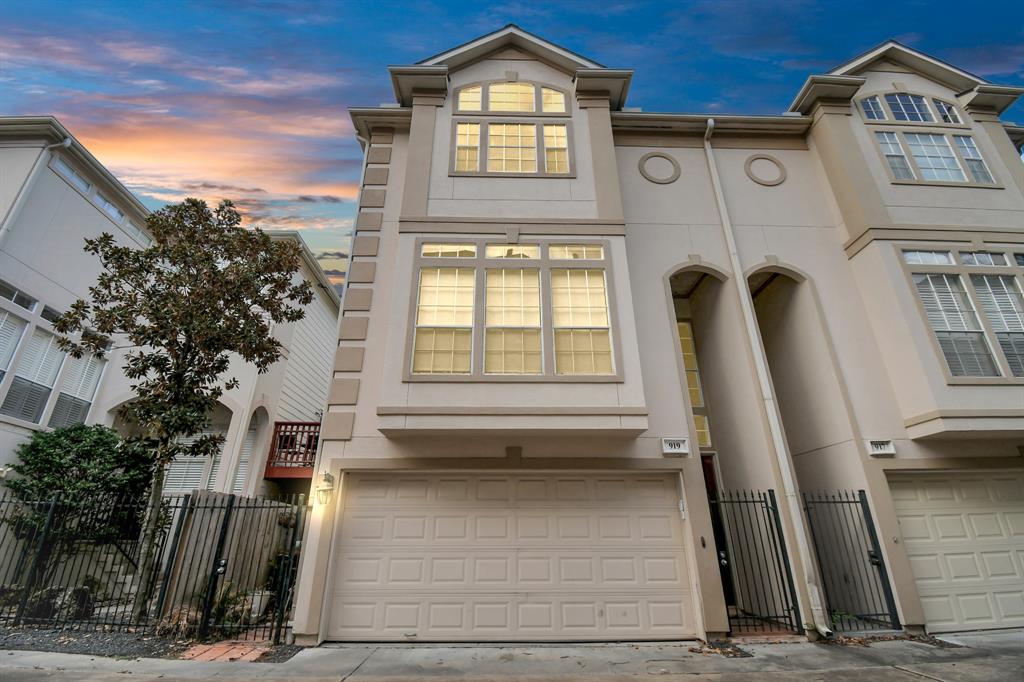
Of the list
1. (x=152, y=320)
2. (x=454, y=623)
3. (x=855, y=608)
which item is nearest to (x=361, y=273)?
(x=152, y=320)

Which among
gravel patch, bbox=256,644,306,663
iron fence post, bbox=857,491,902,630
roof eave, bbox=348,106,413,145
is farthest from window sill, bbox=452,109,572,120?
gravel patch, bbox=256,644,306,663

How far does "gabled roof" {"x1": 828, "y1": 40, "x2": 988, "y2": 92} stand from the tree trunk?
16017mm

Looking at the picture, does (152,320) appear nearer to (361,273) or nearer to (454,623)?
(361,273)

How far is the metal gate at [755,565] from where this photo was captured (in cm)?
684

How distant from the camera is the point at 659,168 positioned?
9.83 m

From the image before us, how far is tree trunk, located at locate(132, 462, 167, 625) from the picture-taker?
6508 mm

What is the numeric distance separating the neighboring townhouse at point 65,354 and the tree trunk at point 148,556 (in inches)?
163

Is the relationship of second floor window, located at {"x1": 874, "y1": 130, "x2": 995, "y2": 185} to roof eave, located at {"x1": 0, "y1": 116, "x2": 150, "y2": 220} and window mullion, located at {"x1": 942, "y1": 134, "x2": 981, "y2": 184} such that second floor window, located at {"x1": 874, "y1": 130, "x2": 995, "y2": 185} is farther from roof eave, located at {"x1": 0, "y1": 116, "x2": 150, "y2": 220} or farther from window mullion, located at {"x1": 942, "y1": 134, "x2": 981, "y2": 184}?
roof eave, located at {"x1": 0, "y1": 116, "x2": 150, "y2": 220}

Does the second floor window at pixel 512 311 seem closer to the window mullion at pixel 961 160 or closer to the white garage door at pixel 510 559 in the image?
the white garage door at pixel 510 559

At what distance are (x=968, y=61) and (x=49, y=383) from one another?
2476 centimetres

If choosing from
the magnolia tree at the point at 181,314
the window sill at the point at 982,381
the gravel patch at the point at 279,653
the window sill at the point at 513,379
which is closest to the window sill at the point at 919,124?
the window sill at the point at 982,381

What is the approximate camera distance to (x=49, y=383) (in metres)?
10.5

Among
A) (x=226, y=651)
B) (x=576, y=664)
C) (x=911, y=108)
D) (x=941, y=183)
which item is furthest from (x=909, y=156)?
(x=226, y=651)

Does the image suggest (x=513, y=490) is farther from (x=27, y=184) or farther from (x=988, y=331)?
(x=27, y=184)
